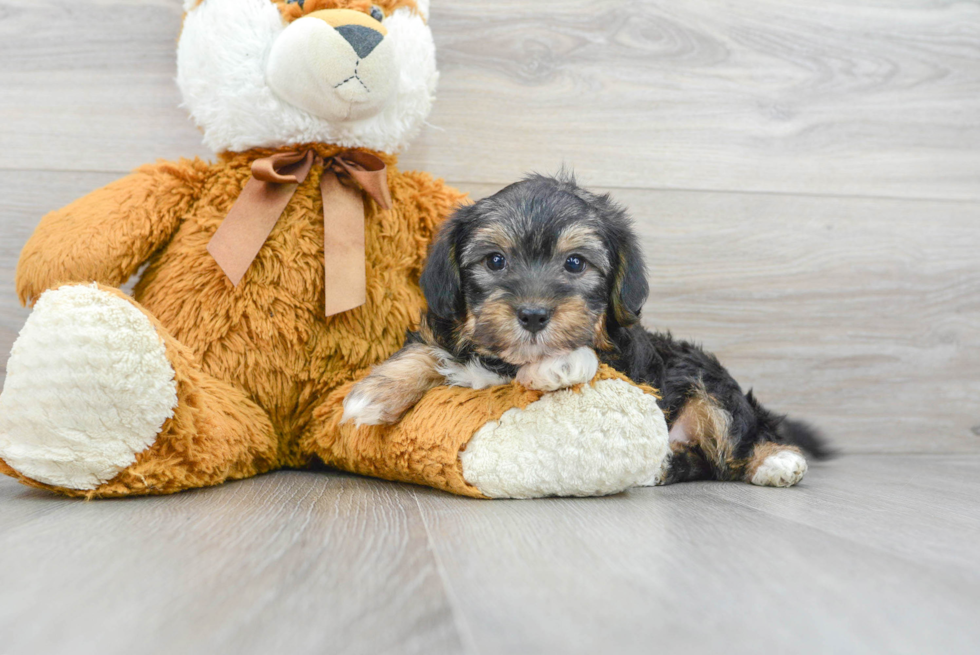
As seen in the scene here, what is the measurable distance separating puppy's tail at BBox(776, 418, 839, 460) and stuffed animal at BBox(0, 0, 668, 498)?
676 mm

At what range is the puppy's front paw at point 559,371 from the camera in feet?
4.84

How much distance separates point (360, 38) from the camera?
1.64 metres

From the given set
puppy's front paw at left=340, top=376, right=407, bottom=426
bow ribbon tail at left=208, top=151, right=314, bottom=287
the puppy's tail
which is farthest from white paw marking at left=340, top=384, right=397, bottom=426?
the puppy's tail

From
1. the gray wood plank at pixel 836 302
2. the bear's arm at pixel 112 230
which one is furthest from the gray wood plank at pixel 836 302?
the bear's arm at pixel 112 230

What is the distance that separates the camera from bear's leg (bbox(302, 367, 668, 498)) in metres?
1.47

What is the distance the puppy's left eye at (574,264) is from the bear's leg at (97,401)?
858 mm

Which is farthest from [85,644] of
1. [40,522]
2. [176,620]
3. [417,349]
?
[417,349]

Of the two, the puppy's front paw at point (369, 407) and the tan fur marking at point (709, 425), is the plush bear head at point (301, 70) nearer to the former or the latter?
the puppy's front paw at point (369, 407)

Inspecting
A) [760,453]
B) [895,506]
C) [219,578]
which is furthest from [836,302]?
[219,578]

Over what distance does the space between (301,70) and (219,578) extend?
3.85 ft

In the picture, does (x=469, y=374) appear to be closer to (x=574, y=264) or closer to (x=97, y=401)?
(x=574, y=264)

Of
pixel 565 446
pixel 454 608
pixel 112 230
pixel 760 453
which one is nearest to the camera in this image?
pixel 454 608

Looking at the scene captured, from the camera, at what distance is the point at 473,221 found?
63.8 inches

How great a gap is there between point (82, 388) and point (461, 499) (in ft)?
2.57
